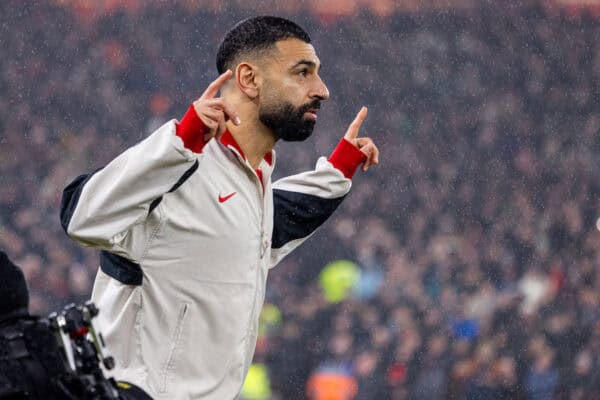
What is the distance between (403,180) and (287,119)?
270 inches

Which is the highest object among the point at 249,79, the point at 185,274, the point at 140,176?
the point at 140,176

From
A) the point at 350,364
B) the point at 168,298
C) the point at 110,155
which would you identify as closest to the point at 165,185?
the point at 168,298

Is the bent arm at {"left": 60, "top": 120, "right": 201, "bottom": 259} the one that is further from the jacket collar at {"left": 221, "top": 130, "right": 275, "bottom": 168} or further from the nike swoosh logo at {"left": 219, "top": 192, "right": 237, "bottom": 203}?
the jacket collar at {"left": 221, "top": 130, "right": 275, "bottom": 168}

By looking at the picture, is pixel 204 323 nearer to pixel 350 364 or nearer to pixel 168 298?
pixel 168 298

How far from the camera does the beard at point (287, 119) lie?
317 centimetres

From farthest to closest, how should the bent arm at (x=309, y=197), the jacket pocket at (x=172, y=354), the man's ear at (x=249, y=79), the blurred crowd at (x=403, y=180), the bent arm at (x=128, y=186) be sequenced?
the blurred crowd at (x=403, y=180)
the bent arm at (x=309, y=197)
the man's ear at (x=249, y=79)
the jacket pocket at (x=172, y=354)
the bent arm at (x=128, y=186)

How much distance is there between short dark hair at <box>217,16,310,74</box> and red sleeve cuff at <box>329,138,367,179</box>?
399 millimetres

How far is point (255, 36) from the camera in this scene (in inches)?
128

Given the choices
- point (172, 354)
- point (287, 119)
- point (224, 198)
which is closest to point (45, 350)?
point (172, 354)

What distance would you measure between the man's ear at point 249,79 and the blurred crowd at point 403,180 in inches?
189

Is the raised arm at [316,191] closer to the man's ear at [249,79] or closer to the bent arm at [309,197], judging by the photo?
the bent arm at [309,197]

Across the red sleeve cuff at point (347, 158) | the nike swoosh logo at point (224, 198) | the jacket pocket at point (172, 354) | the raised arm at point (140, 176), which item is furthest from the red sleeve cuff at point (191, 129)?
the red sleeve cuff at point (347, 158)

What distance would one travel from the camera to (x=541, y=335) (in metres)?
8.27

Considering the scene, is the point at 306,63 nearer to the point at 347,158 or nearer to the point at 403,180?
the point at 347,158
